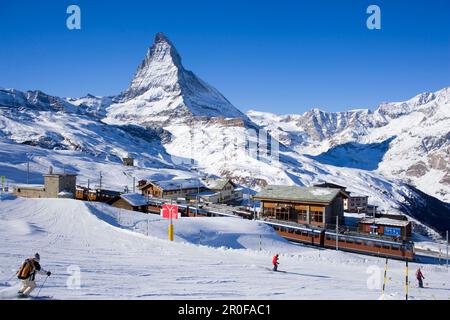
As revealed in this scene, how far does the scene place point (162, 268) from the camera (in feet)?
54.0

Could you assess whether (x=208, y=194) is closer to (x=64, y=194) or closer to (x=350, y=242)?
(x=64, y=194)

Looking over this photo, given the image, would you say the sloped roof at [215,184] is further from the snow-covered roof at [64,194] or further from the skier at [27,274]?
the skier at [27,274]

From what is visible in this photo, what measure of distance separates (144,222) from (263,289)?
23280mm

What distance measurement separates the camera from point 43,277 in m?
13.0

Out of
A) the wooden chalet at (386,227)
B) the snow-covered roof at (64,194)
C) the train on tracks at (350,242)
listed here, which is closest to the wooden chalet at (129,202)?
the snow-covered roof at (64,194)

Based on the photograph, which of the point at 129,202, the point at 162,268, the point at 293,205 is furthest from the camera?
the point at 129,202

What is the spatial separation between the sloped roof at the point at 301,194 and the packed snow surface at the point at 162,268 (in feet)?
45.2

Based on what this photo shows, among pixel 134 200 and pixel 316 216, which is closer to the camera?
pixel 316 216

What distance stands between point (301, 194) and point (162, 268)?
35.0m

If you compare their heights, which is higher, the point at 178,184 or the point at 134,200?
the point at 178,184

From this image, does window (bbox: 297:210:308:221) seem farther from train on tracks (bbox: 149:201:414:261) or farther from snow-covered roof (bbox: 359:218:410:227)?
snow-covered roof (bbox: 359:218:410:227)

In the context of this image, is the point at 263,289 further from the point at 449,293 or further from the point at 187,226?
the point at 187,226

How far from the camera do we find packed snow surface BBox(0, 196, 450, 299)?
1260cm

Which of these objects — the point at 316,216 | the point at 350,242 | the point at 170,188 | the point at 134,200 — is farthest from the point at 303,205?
the point at 170,188
